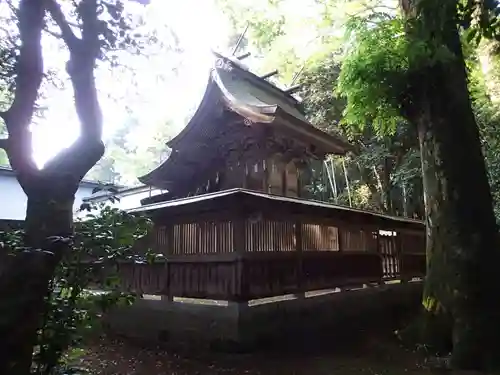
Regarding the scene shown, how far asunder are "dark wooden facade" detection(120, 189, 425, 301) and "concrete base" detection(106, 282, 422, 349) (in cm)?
25

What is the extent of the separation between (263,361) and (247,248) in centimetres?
187

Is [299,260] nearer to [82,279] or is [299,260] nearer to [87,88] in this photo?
[82,279]

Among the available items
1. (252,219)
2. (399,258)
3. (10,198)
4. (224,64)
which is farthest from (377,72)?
(10,198)

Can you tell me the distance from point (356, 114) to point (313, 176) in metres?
14.0

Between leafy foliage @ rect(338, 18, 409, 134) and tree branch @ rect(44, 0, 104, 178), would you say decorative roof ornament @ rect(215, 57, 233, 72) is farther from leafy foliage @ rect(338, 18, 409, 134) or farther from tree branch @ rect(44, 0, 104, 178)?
Answer: tree branch @ rect(44, 0, 104, 178)

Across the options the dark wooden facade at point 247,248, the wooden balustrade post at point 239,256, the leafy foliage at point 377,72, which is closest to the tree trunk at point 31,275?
the dark wooden facade at point 247,248

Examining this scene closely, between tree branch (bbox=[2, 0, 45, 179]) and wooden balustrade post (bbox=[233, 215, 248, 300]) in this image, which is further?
wooden balustrade post (bbox=[233, 215, 248, 300])

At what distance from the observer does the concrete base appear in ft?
23.0

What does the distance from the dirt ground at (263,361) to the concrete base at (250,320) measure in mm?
354

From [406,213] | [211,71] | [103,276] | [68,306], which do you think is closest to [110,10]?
[103,276]

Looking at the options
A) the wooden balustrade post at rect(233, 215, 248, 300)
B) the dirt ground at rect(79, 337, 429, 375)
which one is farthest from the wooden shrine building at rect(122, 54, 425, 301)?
the dirt ground at rect(79, 337, 429, 375)

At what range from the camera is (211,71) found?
12789 mm

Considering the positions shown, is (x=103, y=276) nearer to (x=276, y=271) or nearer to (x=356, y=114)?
(x=276, y=271)

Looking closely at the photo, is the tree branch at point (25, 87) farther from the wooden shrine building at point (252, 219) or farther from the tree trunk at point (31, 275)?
the wooden shrine building at point (252, 219)
